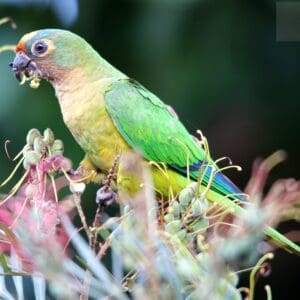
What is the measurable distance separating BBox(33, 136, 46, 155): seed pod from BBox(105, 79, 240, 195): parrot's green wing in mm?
805

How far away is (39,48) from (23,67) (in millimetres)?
71

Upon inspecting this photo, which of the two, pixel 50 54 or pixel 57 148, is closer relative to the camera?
pixel 57 148

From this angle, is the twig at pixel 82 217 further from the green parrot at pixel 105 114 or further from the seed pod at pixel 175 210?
the green parrot at pixel 105 114

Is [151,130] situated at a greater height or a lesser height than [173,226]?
lesser

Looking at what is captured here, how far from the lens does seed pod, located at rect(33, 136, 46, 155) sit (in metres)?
0.97

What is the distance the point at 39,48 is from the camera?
1854 millimetres

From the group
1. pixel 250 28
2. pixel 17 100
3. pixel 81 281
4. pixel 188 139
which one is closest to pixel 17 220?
pixel 81 281

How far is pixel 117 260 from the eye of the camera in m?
0.78

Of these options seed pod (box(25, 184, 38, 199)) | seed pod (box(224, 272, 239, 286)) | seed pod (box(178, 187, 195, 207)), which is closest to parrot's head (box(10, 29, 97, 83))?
seed pod (box(25, 184, 38, 199))

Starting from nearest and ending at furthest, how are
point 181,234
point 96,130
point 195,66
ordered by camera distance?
point 181,234 < point 96,130 < point 195,66

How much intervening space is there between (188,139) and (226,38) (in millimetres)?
1072

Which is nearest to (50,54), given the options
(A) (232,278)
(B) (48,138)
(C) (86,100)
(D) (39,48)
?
(D) (39,48)

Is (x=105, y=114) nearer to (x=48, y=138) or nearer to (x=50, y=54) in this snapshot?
(x=50, y=54)

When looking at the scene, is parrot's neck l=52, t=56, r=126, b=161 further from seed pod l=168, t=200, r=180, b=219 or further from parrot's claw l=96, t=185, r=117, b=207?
seed pod l=168, t=200, r=180, b=219
